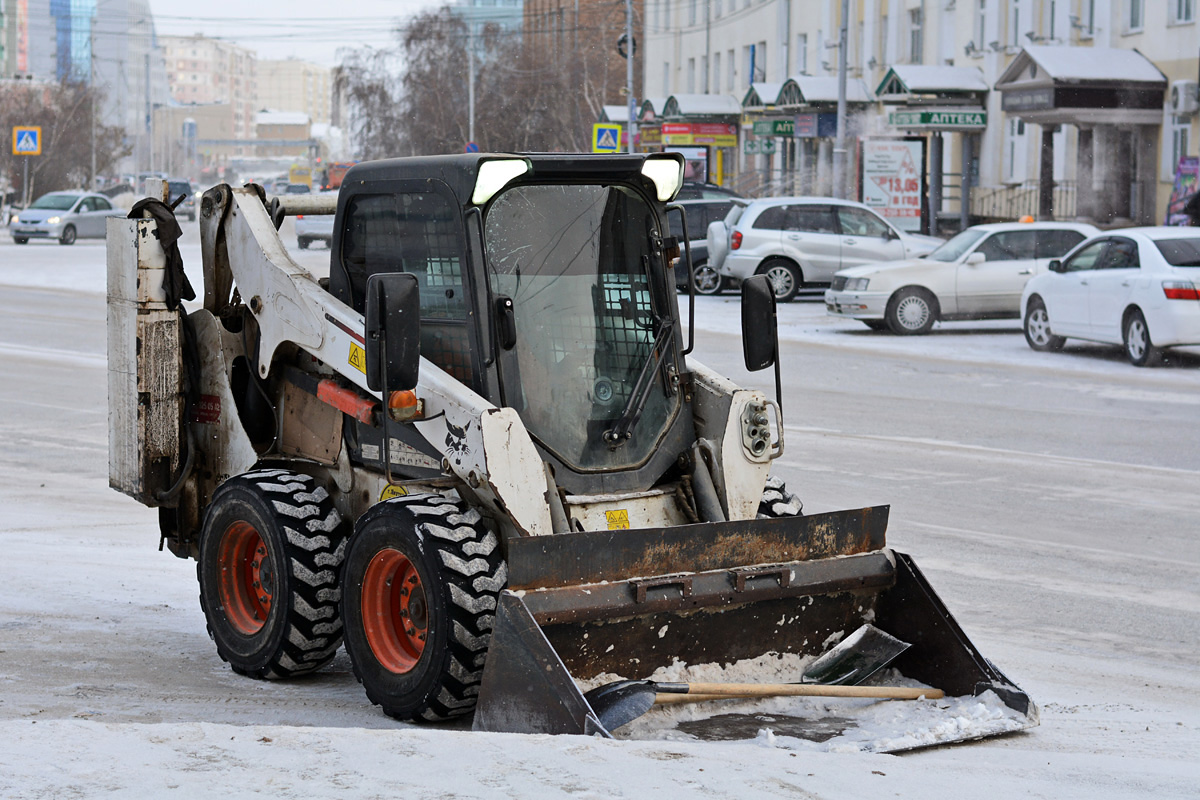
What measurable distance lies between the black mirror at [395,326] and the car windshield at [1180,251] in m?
13.9

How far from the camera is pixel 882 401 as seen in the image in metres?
14.8

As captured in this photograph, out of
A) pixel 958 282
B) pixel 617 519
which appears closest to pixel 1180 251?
pixel 958 282

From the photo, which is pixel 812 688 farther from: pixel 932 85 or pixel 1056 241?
pixel 932 85

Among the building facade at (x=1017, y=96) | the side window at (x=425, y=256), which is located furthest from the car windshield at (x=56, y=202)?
the side window at (x=425, y=256)

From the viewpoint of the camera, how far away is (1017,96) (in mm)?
33750

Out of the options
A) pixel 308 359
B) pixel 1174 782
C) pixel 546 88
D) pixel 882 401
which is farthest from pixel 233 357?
pixel 546 88

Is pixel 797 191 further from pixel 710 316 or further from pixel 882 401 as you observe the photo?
pixel 882 401

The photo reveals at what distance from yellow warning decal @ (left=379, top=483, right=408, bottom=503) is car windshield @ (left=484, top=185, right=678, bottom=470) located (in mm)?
576

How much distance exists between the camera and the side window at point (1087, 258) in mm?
18466

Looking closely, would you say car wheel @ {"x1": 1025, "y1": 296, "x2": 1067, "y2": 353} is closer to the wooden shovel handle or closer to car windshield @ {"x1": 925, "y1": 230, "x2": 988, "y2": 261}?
car windshield @ {"x1": 925, "y1": 230, "x2": 988, "y2": 261}

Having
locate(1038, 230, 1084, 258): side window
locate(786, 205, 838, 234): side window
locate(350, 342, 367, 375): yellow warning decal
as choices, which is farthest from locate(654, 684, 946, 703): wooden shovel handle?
locate(786, 205, 838, 234): side window

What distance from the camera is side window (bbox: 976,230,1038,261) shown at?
71.0 ft

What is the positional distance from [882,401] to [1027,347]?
5702mm

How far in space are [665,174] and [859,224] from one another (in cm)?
2026
